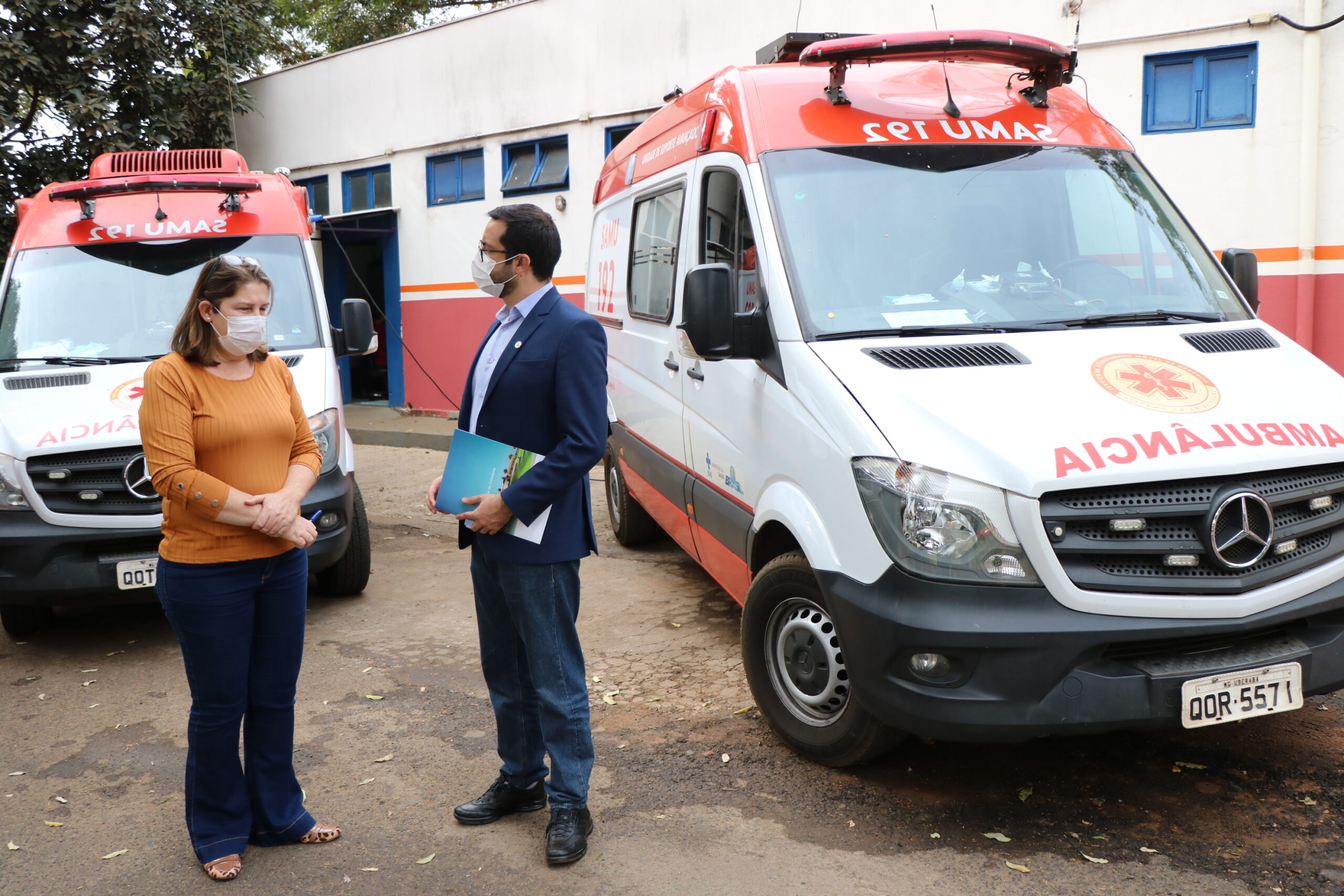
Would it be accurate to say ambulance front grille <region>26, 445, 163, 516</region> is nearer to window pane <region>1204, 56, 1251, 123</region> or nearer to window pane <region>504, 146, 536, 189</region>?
window pane <region>1204, 56, 1251, 123</region>

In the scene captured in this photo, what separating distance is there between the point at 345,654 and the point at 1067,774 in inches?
136

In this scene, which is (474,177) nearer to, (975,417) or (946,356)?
(946,356)

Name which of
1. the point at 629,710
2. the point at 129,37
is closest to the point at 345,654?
the point at 629,710

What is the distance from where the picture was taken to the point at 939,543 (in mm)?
3012

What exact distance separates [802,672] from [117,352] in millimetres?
4310

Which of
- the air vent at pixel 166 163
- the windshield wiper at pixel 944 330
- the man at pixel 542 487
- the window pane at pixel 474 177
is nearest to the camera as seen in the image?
the man at pixel 542 487

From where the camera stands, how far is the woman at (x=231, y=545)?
308 centimetres

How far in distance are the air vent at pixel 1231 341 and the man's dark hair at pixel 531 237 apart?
2184mm

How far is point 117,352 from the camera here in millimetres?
5848

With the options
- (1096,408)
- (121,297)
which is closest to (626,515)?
(121,297)

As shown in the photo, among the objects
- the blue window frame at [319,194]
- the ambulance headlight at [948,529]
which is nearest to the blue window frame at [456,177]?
the blue window frame at [319,194]

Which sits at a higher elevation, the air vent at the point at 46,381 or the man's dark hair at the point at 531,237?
the man's dark hair at the point at 531,237

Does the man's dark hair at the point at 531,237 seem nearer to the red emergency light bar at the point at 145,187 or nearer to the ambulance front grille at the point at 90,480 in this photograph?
the ambulance front grille at the point at 90,480

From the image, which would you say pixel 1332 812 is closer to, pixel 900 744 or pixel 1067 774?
pixel 1067 774
